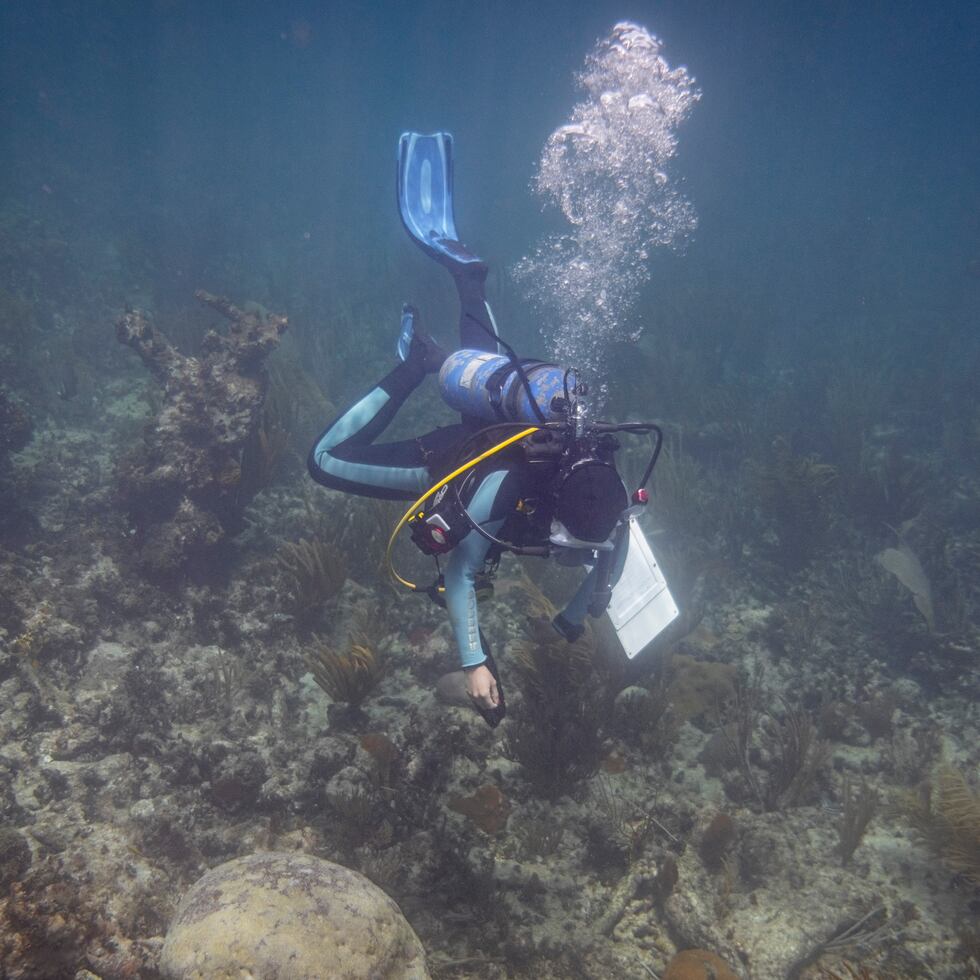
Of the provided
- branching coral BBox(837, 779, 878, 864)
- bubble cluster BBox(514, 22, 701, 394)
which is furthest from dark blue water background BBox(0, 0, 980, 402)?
branching coral BBox(837, 779, 878, 864)

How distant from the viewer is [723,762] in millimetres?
5180

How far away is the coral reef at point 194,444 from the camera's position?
6273 mm

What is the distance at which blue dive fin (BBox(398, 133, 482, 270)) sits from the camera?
7340mm

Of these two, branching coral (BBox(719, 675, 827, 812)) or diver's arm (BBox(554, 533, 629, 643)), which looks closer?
diver's arm (BBox(554, 533, 629, 643))

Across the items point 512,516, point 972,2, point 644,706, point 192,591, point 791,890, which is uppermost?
point 972,2

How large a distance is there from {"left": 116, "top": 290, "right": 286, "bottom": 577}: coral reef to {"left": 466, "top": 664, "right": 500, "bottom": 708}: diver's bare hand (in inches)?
167

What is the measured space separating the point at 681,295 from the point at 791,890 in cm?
1838

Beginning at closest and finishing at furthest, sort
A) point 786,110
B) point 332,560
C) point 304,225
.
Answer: point 332,560, point 304,225, point 786,110

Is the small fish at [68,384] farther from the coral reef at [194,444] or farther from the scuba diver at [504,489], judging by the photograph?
the scuba diver at [504,489]

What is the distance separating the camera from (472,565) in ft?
12.0

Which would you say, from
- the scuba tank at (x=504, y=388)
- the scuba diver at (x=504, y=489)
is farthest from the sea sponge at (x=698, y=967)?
the scuba tank at (x=504, y=388)

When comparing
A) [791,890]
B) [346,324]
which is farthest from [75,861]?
[346,324]

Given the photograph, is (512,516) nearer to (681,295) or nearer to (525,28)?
(681,295)

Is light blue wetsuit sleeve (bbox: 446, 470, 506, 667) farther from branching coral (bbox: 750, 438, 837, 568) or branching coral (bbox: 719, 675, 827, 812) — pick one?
branching coral (bbox: 750, 438, 837, 568)
